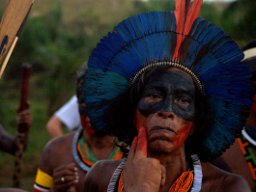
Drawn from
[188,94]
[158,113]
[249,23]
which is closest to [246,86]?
[188,94]

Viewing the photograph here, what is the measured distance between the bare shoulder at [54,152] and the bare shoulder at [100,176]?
1.20 metres

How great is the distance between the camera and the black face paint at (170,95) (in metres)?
2.61

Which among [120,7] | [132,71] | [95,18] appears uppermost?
[120,7]

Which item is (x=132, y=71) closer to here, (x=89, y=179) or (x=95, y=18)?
(x=89, y=179)

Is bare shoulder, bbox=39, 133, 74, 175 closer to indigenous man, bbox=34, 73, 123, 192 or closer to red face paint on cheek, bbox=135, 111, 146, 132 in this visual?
indigenous man, bbox=34, 73, 123, 192

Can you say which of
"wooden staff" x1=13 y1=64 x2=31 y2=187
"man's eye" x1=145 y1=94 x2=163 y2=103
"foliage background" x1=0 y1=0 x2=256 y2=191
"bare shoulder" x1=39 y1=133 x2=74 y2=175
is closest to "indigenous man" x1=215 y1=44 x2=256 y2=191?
"man's eye" x1=145 y1=94 x2=163 y2=103

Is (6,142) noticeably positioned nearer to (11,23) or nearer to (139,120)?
(139,120)

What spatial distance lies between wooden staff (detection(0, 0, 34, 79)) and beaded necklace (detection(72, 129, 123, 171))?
68.6 inches

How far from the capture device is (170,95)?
2.63 meters

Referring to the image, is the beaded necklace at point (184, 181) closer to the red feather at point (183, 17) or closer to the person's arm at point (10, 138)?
the red feather at point (183, 17)

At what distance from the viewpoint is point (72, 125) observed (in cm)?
559

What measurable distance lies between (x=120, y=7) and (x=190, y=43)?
122 feet

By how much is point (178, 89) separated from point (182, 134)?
22 centimetres

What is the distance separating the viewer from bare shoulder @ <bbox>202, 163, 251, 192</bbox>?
2.62 metres
